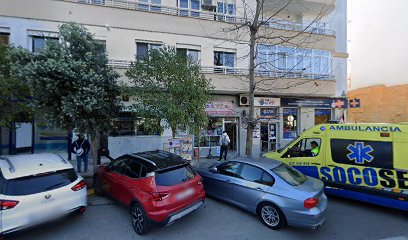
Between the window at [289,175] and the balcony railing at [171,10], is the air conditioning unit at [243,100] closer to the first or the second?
the balcony railing at [171,10]

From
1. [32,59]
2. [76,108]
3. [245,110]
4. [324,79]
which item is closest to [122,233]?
[76,108]

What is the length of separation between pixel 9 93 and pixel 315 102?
1562cm

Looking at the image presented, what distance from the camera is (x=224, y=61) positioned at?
12.2 m

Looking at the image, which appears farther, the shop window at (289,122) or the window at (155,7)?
the shop window at (289,122)

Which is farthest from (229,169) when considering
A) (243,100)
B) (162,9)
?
(162,9)

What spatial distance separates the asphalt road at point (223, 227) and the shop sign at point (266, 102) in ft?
27.6

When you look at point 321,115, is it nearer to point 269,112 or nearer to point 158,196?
point 269,112

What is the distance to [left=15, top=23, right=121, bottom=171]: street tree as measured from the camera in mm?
5914

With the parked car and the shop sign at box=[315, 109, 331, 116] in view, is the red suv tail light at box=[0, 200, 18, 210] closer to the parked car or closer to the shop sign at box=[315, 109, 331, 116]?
the parked car

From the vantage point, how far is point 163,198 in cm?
403

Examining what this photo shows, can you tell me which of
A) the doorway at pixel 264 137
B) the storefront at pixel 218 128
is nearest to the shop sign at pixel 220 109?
the storefront at pixel 218 128

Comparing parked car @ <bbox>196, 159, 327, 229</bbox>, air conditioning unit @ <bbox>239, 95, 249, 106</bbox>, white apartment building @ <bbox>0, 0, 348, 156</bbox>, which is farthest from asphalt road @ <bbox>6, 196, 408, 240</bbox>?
air conditioning unit @ <bbox>239, 95, 249, 106</bbox>

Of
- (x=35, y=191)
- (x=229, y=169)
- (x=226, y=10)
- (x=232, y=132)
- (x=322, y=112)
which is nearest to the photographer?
(x=35, y=191)

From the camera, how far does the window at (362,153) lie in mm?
5023
